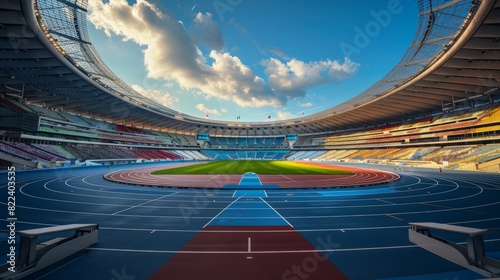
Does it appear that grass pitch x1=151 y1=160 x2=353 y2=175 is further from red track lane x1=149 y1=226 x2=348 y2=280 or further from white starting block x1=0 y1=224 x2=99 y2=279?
white starting block x1=0 y1=224 x2=99 y2=279

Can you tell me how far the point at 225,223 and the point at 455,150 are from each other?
51.9 m

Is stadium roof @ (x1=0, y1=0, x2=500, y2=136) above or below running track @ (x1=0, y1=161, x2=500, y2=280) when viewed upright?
above

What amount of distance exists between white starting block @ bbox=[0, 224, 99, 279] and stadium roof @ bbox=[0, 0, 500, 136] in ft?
75.5

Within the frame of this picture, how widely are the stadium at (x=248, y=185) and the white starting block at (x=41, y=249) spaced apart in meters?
0.04

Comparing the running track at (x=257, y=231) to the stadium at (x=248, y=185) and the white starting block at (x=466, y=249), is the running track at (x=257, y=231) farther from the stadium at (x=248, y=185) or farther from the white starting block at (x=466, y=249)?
the white starting block at (x=466, y=249)

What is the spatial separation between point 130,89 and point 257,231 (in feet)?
172

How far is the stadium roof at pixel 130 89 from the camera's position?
20.8 meters

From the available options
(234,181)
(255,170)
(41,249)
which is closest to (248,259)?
(41,249)

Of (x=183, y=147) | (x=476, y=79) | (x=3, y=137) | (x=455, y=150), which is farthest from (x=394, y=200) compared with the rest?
(x=183, y=147)

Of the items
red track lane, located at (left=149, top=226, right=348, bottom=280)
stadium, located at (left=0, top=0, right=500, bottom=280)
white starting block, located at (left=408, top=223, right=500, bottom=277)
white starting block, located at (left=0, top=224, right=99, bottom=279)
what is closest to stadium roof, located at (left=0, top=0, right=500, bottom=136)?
stadium, located at (left=0, top=0, right=500, bottom=280)

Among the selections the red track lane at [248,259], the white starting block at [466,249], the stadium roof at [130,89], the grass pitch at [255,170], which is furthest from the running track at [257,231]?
the stadium roof at [130,89]

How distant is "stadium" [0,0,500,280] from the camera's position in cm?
583

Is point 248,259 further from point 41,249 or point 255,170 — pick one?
point 255,170

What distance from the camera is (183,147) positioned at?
8269 cm
